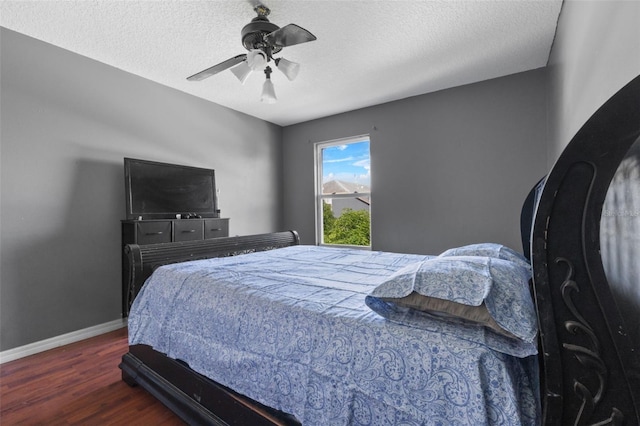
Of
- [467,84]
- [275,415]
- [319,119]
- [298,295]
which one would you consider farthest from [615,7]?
[319,119]

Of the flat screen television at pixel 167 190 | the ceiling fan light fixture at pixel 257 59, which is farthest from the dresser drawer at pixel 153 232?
the ceiling fan light fixture at pixel 257 59

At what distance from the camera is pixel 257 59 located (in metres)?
2.04

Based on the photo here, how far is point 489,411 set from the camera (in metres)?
0.79

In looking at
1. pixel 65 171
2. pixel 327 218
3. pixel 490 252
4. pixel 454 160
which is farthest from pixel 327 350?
pixel 327 218

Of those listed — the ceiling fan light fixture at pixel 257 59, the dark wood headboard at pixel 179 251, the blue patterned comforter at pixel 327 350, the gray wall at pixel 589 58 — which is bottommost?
the blue patterned comforter at pixel 327 350

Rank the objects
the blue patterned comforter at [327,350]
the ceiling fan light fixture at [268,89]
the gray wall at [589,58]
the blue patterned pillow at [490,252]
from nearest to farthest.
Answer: the blue patterned comforter at [327,350], the gray wall at [589,58], the blue patterned pillow at [490,252], the ceiling fan light fixture at [268,89]

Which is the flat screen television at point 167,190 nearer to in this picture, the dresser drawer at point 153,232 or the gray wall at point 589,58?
the dresser drawer at point 153,232

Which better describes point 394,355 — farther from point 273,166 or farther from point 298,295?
point 273,166

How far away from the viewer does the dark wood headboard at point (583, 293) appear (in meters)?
0.60

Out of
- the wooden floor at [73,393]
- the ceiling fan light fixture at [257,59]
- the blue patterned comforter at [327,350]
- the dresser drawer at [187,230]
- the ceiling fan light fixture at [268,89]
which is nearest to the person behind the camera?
the blue patterned comforter at [327,350]

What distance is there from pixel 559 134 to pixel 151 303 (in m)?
3.37

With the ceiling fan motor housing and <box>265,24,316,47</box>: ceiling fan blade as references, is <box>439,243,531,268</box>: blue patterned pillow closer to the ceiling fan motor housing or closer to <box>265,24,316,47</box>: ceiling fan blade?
<box>265,24,316,47</box>: ceiling fan blade

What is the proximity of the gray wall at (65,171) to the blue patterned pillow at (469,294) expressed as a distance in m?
3.07

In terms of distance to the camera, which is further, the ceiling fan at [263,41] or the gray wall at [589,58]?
the ceiling fan at [263,41]
